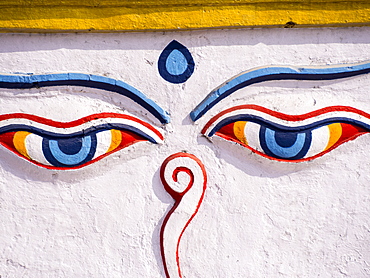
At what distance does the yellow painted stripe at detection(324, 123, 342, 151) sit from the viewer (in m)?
2.57

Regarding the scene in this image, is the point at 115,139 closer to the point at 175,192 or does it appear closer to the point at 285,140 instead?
the point at 175,192

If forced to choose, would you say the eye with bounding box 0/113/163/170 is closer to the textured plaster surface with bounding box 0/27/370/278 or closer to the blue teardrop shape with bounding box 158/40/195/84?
the textured plaster surface with bounding box 0/27/370/278

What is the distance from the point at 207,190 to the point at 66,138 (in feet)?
2.50

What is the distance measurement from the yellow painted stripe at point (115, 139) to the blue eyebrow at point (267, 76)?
0.38 m

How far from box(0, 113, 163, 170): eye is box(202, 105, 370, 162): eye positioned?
42 cm

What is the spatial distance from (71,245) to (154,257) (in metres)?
0.43

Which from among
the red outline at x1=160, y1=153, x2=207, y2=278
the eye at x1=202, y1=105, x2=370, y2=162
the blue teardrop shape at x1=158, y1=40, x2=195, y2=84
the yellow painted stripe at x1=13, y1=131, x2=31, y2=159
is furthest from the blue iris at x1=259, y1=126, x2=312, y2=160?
the yellow painted stripe at x1=13, y1=131, x2=31, y2=159

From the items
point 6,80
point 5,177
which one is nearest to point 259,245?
point 5,177

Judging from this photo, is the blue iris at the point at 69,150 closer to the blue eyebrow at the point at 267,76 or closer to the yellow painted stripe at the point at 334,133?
the blue eyebrow at the point at 267,76

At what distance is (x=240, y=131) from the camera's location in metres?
2.56

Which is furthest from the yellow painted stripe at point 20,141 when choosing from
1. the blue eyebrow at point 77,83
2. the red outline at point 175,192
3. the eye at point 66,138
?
the red outline at point 175,192

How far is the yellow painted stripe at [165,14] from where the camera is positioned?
2.54 meters

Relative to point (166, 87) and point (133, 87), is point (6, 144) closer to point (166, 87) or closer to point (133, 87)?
point (133, 87)

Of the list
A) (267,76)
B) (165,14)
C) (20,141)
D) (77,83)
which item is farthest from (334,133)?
(20,141)
